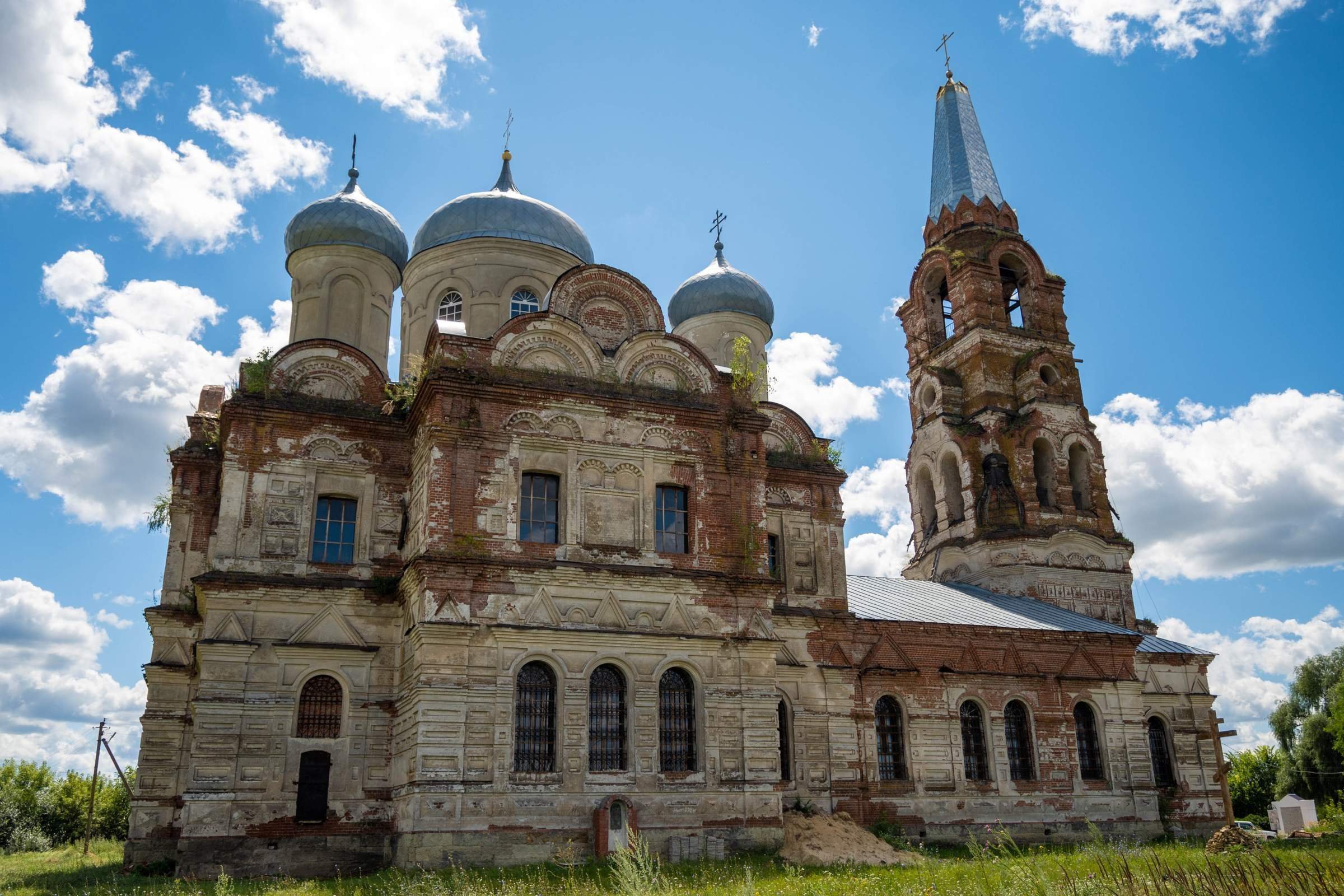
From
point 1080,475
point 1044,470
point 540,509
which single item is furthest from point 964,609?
point 540,509

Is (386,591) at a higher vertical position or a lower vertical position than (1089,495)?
lower

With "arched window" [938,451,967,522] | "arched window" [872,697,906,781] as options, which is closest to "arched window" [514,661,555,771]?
"arched window" [872,697,906,781]

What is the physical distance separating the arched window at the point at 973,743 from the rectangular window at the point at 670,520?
28.2 ft

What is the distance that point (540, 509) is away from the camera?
1836 cm

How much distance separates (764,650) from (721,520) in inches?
94.9

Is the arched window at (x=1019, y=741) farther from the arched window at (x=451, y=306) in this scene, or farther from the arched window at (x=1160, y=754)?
the arched window at (x=451, y=306)

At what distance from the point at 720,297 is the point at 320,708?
14.8 metres

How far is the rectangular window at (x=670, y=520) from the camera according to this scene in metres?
19.0

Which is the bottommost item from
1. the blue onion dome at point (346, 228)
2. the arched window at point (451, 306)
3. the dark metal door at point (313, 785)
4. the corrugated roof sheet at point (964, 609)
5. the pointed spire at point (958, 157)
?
the dark metal door at point (313, 785)

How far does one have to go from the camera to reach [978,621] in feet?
81.2

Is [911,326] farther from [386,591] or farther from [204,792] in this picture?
[204,792]

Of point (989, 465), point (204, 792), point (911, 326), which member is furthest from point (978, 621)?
point (204, 792)

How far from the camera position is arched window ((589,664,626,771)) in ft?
56.9

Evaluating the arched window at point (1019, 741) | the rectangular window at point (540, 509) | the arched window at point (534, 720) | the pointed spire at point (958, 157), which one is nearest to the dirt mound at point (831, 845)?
the arched window at point (534, 720)
